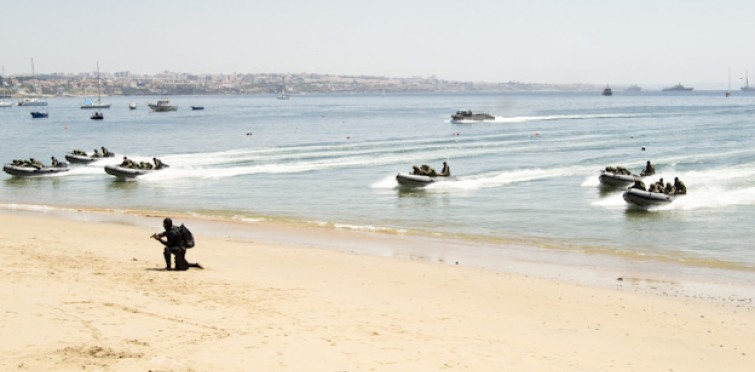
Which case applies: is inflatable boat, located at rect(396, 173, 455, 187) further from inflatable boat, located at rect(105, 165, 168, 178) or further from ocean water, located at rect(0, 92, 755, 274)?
inflatable boat, located at rect(105, 165, 168, 178)

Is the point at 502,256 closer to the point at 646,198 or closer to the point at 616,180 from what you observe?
the point at 646,198

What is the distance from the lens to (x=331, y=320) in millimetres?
12680

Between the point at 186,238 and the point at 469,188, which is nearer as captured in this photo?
the point at 186,238

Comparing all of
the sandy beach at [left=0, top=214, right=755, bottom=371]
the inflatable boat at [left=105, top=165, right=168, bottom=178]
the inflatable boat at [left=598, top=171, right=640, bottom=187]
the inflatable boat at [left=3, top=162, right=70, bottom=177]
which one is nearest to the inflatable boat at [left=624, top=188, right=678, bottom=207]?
the inflatable boat at [left=598, top=171, right=640, bottom=187]

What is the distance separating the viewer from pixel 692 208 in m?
30.6

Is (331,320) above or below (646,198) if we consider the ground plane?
above

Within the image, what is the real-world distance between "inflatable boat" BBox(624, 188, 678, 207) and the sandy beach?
1399cm

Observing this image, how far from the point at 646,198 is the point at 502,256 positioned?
1160cm

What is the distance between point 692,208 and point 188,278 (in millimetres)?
20992

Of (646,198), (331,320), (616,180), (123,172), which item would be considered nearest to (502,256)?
(331,320)

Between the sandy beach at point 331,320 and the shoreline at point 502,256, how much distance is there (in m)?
1.04

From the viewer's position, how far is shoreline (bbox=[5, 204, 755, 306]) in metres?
17.8

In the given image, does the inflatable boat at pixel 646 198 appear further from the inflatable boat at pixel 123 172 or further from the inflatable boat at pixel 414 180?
the inflatable boat at pixel 123 172

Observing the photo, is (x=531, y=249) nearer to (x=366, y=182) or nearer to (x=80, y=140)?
(x=366, y=182)
